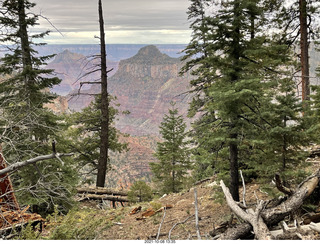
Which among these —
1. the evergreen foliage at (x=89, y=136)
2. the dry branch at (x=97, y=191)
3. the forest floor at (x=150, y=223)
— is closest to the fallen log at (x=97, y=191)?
the dry branch at (x=97, y=191)

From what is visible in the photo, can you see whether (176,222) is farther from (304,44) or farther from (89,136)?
(89,136)

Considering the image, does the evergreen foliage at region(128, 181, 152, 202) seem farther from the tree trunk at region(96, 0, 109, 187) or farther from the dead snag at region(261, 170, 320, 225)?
the dead snag at region(261, 170, 320, 225)

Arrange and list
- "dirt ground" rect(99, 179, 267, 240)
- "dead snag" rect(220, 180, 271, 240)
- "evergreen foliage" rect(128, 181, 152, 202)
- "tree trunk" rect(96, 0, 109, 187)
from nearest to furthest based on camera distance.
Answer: "dead snag" rect(220, 180, 271, 240)
"dirt ground" rect(99, 179, 267, 240)
"evergreen foliage" rect(128, 181, 152, 202)
"tree trunk" rect(96, 0, 109, 187)

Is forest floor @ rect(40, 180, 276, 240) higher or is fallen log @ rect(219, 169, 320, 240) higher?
fallen log @ rect(219, 169, 320, 240)

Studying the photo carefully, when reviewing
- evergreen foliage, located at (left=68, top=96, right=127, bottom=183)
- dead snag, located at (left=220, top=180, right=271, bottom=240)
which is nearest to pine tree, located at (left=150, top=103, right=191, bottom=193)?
evergreen foliage, located at (left=68, top=96, right=127, bottom=183)

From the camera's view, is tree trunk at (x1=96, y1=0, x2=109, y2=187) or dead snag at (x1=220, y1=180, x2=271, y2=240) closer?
dead snag at (x1=220, y1=180, x2=271, y2=240)

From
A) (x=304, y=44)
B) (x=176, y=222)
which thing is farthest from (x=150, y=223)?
(x=304, y=44)

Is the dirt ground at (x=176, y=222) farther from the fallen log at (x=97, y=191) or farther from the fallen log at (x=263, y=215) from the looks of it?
the fallen log at (x=97, y=191)

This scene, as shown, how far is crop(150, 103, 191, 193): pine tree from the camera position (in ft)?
47.9

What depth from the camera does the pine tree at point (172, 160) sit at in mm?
14609

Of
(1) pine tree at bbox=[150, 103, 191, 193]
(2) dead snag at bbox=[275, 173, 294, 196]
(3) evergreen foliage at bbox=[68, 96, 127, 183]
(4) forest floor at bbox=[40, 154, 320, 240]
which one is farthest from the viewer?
(1) pine tree at bbox=[150, 103, 191, 193]

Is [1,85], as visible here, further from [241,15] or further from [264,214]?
[264,214]

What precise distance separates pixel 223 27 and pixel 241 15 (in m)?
0.46

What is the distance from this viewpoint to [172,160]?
597 inches
